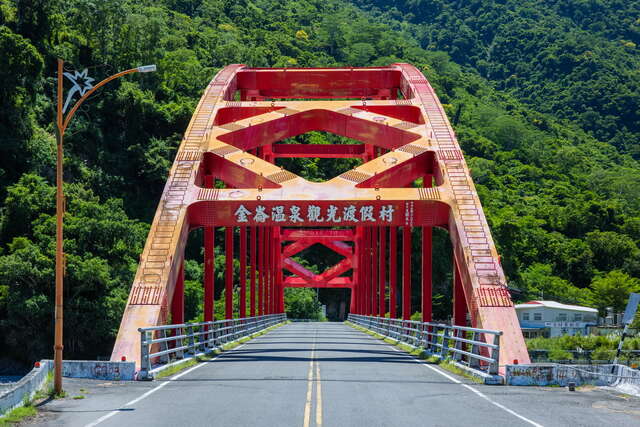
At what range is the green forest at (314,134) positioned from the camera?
4988 cm

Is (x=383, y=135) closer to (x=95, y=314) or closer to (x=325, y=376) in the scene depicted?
(x=325, y=376)

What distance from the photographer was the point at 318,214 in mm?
22438

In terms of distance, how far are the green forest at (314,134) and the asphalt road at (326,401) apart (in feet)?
104

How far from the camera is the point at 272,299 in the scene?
6169 cm

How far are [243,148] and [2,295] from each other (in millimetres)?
23854

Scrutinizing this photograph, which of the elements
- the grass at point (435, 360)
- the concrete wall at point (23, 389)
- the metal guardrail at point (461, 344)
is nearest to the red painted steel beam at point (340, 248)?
the metal guardrail at point (461, 344)

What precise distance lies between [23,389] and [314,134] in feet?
249

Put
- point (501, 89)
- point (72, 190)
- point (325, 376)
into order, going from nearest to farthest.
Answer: point (325, 376) → point (72, 190) → point (501, 89)

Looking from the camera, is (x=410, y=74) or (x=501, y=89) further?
(x=501, y=89)

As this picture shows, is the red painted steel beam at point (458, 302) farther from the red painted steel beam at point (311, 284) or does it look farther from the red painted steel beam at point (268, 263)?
the red painted steel beam at point (311, 284)

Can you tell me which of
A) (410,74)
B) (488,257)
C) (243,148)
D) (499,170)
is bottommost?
(488,257)

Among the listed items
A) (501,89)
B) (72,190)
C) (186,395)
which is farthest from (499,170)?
(186,395)

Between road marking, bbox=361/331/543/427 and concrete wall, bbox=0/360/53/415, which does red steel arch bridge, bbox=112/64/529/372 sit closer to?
road marking, bbox=361/331/543/427

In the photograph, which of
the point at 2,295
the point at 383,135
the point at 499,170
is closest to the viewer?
the point at 383,135
